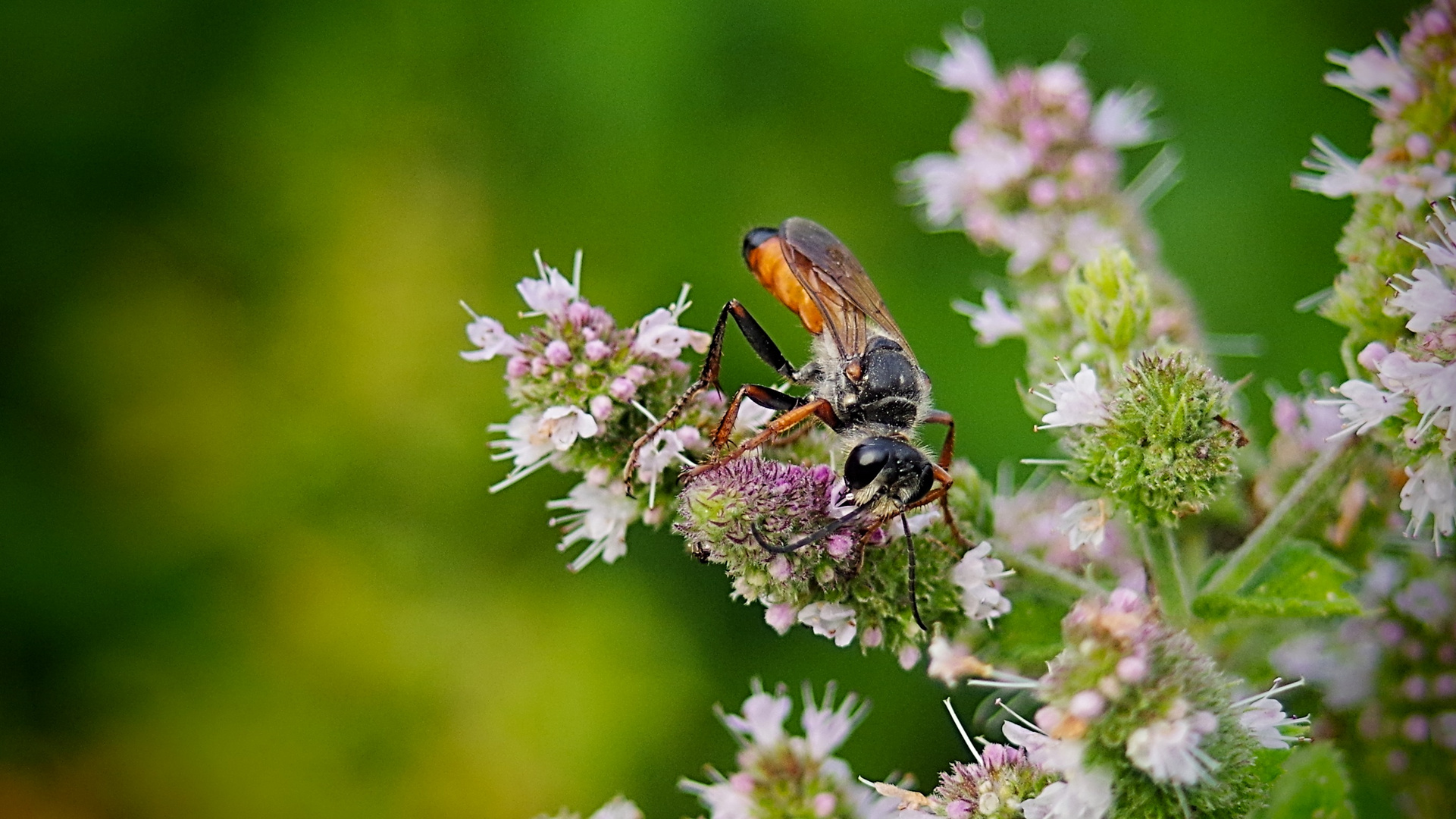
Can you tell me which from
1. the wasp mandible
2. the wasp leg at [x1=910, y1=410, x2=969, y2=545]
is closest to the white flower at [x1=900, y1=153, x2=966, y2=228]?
the wasp mandible

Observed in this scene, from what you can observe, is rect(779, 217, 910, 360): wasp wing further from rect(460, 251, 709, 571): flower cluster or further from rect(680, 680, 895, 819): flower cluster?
rect(680, 680, 895, 819): flower cluster

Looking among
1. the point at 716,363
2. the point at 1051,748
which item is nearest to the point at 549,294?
the point at 716,363

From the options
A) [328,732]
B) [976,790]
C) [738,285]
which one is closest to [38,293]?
[328,732]

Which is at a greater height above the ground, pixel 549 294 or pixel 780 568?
pixel 549 294

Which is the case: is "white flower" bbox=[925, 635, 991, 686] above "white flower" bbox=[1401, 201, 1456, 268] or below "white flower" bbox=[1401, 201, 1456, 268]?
below

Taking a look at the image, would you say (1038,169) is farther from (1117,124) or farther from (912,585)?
(912,585)
